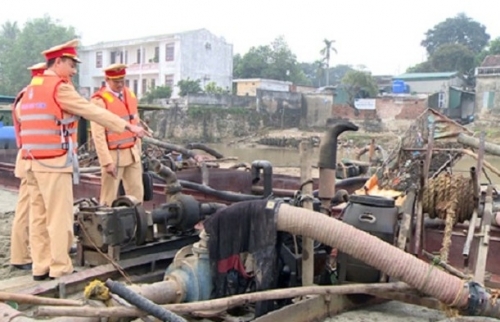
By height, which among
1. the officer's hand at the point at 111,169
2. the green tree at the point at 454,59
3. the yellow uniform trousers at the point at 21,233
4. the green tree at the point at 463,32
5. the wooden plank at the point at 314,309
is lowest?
the wooden plank at the point at 314,309

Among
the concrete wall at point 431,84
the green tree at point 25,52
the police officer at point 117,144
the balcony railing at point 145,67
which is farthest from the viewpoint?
the green tree at point 25,52

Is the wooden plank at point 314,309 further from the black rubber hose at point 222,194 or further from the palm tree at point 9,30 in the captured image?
the palm tree at point 9,30

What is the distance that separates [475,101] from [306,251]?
4051cm

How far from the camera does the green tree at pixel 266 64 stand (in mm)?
49625

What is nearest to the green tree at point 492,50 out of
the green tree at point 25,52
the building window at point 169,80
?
the building window at point 169,80

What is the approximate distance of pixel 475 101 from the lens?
40.8 m

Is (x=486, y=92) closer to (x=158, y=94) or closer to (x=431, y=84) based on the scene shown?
(x=431, y=84)

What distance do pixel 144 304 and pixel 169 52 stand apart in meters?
41.4

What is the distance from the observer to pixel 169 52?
4291 centimetres

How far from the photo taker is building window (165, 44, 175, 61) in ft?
140

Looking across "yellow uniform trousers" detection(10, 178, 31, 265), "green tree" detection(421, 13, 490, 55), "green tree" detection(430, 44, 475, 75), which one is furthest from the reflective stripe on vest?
"green tree" detection(421, 13, 490, 55)

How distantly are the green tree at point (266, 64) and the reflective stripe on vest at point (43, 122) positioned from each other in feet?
150

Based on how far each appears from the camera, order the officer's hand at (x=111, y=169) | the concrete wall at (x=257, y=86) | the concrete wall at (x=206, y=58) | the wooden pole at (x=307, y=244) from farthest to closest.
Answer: the concrete wall at (x=257, y=86) → the concrete wall at (x=206, y=58) → the officer's hand at (x=111, y=169) → the wooden pole at (x=307, y=244)

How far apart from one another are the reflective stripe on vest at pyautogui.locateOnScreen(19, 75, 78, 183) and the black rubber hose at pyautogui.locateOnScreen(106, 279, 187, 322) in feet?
6.00
